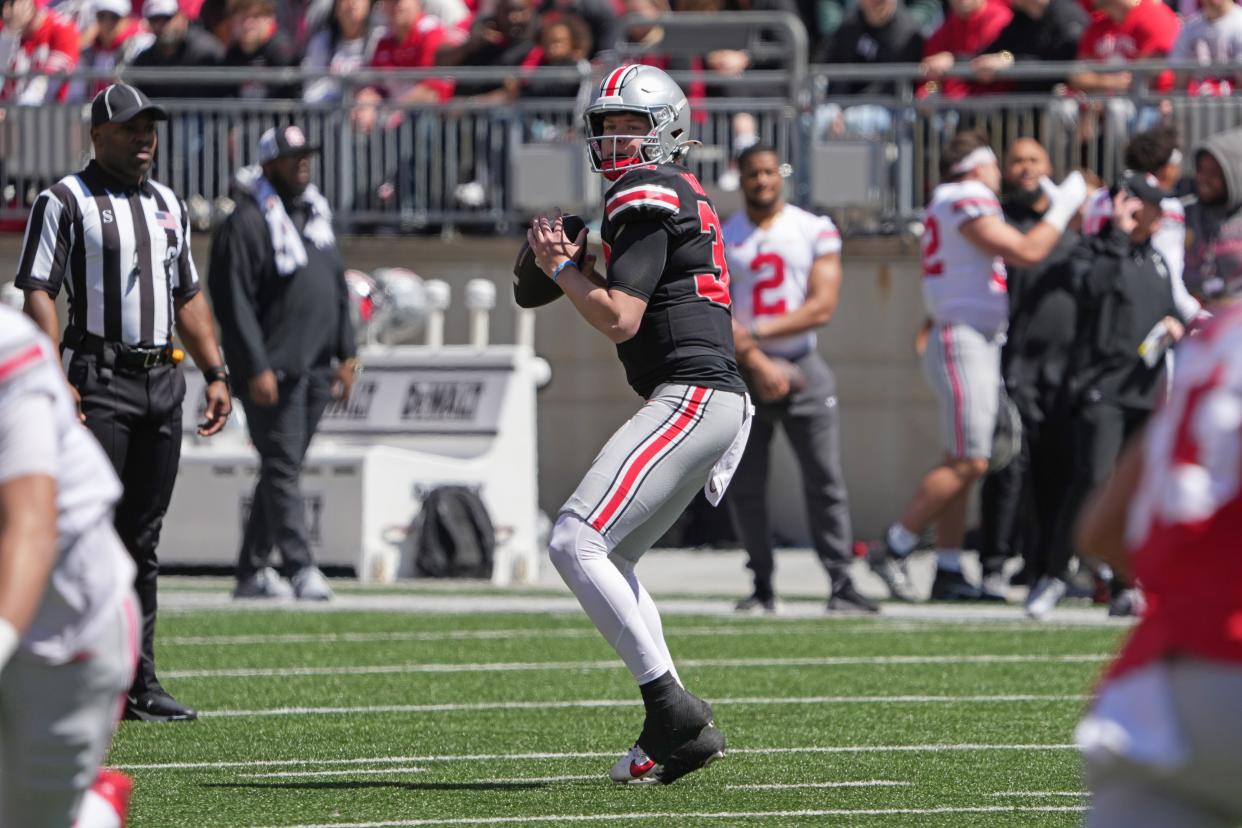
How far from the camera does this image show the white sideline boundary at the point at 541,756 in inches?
269

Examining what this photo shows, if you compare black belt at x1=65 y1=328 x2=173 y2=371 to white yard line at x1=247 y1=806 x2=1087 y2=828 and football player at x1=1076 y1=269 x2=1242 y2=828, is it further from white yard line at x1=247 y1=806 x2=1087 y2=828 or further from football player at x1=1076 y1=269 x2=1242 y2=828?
football player at x1=1076 y1=269 x2=1242 y2=828

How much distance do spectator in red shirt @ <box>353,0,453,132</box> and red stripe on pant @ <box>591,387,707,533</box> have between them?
9970mm

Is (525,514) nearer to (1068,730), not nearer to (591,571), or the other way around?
(1068,730)

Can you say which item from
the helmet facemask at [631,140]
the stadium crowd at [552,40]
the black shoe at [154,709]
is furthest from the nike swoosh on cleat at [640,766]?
Answer: the stadium crowd at [552,40]

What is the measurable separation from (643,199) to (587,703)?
8.08ft

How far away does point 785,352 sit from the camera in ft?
36.8

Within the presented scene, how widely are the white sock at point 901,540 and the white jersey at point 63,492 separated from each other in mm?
8160

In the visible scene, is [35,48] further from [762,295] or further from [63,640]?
[63,640]

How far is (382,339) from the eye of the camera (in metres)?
15.4

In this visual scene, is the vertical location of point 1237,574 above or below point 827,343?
above

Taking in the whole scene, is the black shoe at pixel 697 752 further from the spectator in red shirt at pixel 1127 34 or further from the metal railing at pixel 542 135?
the spectator in red shirt at pixel 1127 34

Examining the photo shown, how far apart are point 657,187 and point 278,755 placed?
2.05 m

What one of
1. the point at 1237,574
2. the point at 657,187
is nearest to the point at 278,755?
the point at 657,187

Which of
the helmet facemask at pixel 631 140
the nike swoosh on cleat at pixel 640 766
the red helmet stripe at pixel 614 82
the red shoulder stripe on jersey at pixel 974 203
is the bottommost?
the nike swoosh on cleat at pixel 640 766
